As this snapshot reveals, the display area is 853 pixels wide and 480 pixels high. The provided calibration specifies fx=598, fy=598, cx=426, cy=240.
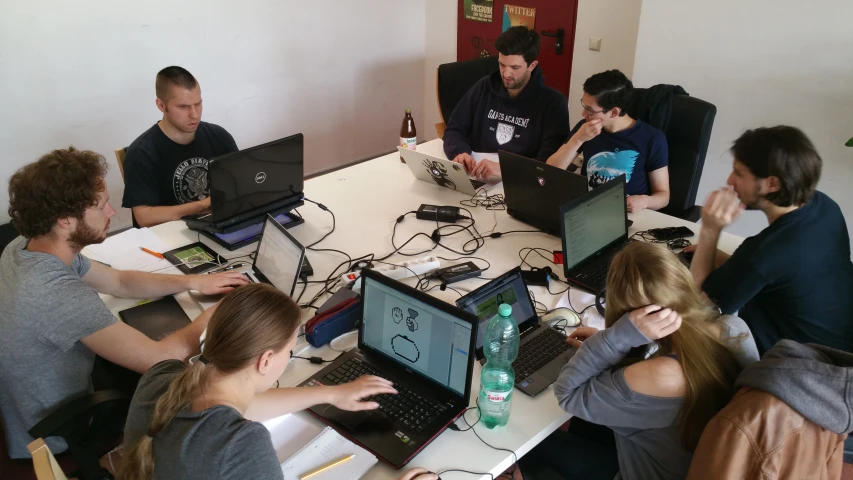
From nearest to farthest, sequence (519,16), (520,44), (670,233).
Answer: (670,233)
(520,44)
(519,16)

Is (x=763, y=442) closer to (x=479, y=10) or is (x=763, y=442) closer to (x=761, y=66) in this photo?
(x=761, y=66)

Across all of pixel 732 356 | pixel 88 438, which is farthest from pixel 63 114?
pixel 732 356

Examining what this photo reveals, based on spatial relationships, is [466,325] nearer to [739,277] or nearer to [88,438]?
[739,277]

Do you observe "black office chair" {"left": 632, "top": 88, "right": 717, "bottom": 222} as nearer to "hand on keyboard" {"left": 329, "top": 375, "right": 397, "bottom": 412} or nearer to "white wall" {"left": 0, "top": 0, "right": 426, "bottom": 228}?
"hand on keyboard" {"left": 329, "top": 375, "right": 397, "bottom": 412}

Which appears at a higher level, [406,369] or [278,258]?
[278,258]

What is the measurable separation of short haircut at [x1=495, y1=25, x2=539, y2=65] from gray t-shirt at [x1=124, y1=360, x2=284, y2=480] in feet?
7.45

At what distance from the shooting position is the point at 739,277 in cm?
177

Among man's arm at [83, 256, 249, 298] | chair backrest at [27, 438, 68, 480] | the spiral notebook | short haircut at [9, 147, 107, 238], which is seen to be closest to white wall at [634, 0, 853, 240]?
man's arm at [83, 256, 249, 298]

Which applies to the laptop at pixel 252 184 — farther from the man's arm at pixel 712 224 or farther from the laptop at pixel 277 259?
the man's arm at pixel 712 224

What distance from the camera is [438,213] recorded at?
2537 mm

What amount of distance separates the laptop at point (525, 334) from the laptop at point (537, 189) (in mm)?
572

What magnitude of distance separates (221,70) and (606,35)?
2.53m

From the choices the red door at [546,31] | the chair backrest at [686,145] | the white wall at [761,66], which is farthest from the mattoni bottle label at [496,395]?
the red door at [546,31]

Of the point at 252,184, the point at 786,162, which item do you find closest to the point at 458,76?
the point at 252,184
